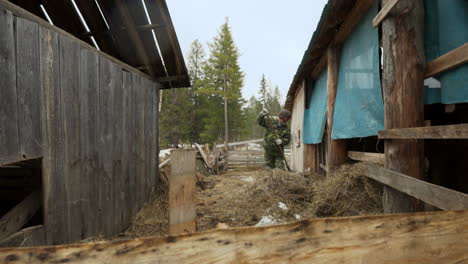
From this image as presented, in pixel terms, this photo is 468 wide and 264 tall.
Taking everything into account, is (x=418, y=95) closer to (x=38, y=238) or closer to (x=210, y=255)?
(x=210, y=255)

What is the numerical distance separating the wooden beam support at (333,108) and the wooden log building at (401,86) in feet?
0.06

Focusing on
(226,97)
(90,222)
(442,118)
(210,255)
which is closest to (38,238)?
(90,222)

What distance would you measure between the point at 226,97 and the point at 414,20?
20802mm

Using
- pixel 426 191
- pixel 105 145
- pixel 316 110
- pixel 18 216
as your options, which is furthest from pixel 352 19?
pixel 18 216

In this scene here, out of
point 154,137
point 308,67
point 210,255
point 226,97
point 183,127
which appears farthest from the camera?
point 183,127

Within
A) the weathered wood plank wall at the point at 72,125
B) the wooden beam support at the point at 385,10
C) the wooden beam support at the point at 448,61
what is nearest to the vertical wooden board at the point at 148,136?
the weathered wood plank wall at the point at 72,125

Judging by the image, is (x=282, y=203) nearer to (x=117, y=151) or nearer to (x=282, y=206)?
(x=282, y=206)

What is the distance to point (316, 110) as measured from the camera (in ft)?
16.7

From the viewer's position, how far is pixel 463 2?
5.38ft

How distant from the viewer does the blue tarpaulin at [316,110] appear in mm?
4582

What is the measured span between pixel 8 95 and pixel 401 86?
370 cm

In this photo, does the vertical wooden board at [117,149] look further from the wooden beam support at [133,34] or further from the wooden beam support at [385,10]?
the wooden beam support at [385,10]

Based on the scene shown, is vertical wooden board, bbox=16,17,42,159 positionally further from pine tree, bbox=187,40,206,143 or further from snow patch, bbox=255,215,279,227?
pine tree, bbox=187,40,206,143

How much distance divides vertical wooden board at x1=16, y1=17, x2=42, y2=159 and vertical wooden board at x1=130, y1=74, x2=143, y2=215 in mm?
1737
